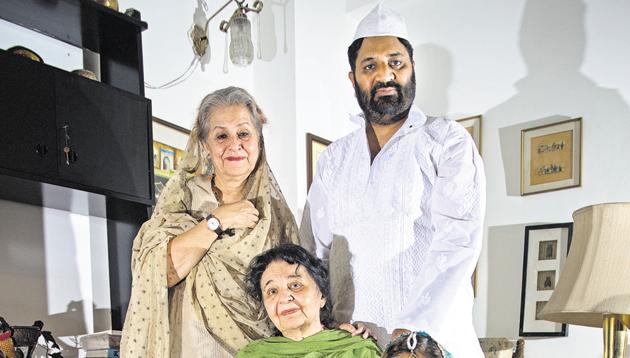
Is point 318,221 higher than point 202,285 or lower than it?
higher

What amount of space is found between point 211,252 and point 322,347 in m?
0.36

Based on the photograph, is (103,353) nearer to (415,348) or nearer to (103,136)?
(103,136)

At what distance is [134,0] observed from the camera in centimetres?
321

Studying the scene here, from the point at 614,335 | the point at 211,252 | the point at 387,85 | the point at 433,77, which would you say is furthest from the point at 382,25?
the point at 433,77

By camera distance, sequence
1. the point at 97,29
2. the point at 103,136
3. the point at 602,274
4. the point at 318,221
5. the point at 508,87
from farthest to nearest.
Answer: the point at 508,87, the point at 97,29, the point at 103,136, the point at 602,274, the point at 318,221

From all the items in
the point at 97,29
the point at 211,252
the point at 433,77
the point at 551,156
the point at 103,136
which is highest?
the point at 97,29

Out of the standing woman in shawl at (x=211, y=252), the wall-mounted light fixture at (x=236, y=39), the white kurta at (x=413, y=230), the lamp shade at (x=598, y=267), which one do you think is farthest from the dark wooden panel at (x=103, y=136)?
the lamp shade at (x=598, y=267)

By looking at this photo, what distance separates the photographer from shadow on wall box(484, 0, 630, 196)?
3309 millimetres

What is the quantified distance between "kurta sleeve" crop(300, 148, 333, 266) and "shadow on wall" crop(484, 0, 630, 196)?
1.70 m

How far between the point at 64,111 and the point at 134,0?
31.6 inches

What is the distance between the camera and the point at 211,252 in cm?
187

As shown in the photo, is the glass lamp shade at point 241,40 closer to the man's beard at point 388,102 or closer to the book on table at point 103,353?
the book on table at point 103,353

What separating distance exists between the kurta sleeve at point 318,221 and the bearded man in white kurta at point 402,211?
4 centimetres

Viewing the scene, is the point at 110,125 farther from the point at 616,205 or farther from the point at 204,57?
the point at 616,205
